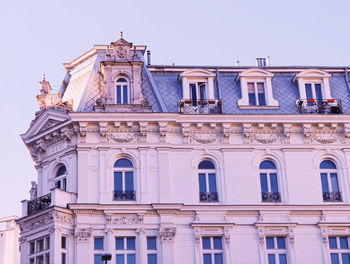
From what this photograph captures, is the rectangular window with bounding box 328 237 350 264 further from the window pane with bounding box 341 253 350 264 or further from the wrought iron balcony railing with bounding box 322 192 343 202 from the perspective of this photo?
the wrought iron balcony railing with bounding box 322 192 343 202

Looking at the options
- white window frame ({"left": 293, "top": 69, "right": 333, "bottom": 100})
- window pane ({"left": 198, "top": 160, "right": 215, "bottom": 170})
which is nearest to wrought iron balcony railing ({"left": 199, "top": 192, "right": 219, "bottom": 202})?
window pane ({"left": 198, "top": 160, "right": 215, "bottom": 170})

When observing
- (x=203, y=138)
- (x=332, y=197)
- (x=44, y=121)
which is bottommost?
(x=332, y=197)

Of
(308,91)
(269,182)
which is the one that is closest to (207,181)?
(269,182)

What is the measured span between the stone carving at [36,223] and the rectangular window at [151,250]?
499 cm

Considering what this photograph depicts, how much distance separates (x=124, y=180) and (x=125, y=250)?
12.3 feet

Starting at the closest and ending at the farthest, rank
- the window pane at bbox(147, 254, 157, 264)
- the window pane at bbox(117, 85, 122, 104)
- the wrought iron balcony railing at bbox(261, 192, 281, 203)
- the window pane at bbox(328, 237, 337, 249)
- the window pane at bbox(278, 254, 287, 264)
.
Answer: the window pane at bbox(147, 254, 157, 264)
the window pane at bbox(278, 254, 287, 264)
the window pane at bbox(328, 237, 337, 249)
the wrought iron balcony railing at bbox(261, 192, 281, 203)
the window pane at bbox(117, 85, 122, 104)

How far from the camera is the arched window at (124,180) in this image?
37.8 meters

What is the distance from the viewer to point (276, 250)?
37.6 m

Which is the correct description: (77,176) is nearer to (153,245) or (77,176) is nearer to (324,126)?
(153,245)

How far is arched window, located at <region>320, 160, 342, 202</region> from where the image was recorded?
1535 inches

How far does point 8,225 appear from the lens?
61.7m

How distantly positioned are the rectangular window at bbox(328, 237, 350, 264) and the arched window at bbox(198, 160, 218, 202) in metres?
6.42

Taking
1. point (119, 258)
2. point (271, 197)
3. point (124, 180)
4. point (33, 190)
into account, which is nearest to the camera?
point (119, 258)

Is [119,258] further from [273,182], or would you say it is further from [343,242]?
[343,242]
